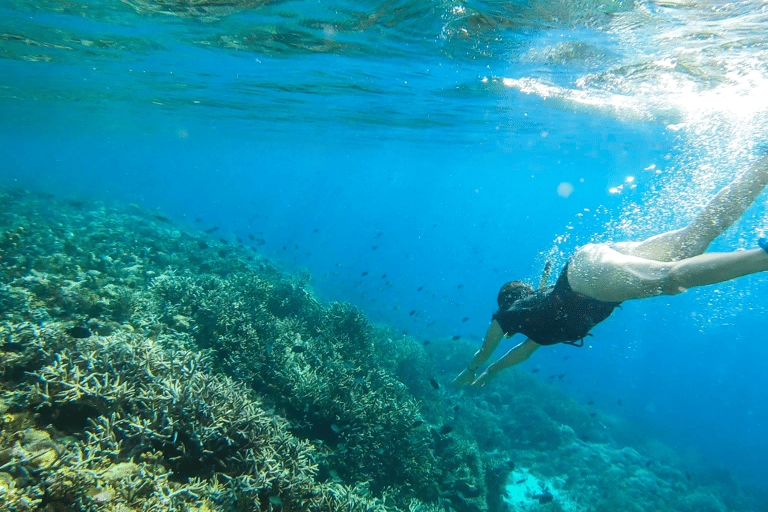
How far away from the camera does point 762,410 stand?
194ft

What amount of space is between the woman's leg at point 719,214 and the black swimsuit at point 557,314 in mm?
1031

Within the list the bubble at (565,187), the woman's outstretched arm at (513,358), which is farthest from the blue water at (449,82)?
the bubble at (565,187)

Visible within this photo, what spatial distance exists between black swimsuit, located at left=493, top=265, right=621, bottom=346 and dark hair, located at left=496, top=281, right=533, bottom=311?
0.23m

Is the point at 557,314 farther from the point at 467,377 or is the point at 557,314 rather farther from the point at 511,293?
the point at 467,377

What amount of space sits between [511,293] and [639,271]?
6.19ft

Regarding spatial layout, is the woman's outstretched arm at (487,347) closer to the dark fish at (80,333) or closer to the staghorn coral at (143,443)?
the staghorn coral at (143,443)

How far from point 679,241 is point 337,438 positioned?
5607 mm

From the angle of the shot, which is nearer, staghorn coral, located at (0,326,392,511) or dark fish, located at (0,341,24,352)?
staghorn coral, located at (0,326,392,511)

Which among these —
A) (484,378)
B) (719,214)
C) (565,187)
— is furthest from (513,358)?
(565,187)

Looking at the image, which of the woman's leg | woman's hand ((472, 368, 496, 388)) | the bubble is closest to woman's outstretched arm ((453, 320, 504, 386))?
woman's hand ((472, 368, 496, 388))

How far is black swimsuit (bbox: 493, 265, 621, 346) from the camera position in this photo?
4.54m

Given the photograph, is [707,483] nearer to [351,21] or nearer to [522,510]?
[522,510]

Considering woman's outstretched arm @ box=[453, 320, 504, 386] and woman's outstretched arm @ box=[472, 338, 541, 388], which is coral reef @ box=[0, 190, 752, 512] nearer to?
woman's outstretched arm @ box=[453, 320, 504, 386]

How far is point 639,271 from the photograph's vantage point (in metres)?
3.92
